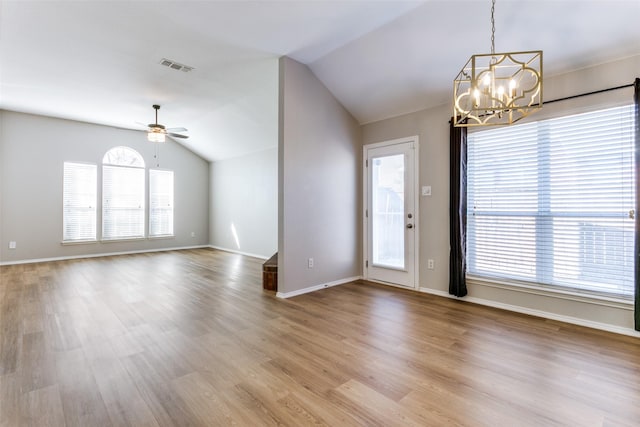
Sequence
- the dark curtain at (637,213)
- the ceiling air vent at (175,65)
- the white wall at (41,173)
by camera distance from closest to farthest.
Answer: the dark curtain at (637,213)
the ceiling air vent at (175,65)
the white wall at (41,173)

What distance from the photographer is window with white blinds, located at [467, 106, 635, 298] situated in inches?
113

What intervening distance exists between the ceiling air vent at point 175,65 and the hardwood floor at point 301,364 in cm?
323

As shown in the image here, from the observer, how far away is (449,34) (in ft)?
10.6

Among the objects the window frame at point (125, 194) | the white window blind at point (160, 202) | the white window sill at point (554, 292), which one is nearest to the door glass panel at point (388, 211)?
the white window sill at point (554, 292)

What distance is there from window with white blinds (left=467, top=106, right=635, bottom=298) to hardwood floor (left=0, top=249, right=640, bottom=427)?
0.58 metres

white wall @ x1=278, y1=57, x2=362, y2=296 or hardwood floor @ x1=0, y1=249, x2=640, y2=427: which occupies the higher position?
white wall @ x1=278, y1=57, x2=362, y2=296

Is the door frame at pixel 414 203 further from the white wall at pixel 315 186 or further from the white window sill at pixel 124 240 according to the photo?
the white window sill at pixel 124 240

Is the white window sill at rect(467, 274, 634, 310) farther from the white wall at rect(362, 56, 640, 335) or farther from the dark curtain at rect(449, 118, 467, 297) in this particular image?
the dark curtain at rect(449, 118, 467, 297)

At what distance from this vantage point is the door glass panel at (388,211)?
15.0 ft

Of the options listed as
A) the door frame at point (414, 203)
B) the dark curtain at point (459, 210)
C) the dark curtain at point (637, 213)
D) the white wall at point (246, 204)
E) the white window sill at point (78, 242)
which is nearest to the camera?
the dark curtain at point (637, 213)

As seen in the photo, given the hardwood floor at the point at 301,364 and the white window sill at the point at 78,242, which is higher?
the white window sill at the point at 78,242

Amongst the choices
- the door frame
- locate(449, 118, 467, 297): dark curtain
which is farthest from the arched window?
locate(449, 118, 467, 297): dark curtain

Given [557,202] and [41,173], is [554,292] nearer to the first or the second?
[557,202]

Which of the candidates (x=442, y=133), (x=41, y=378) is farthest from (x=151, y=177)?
(x=442, y=133)
